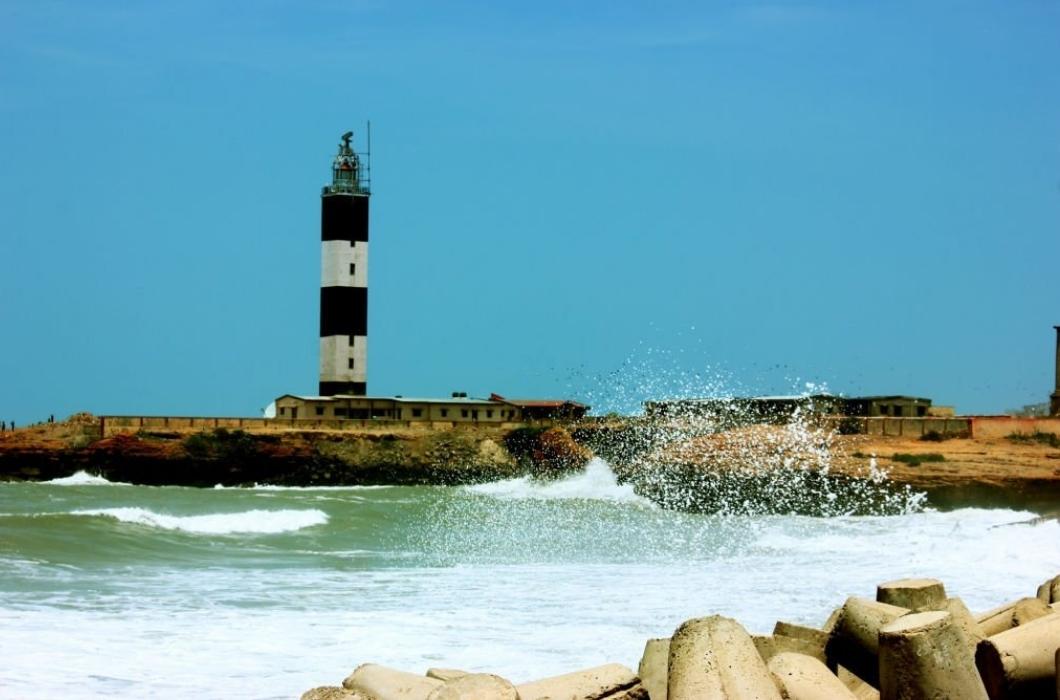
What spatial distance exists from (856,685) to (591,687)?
5.72ft

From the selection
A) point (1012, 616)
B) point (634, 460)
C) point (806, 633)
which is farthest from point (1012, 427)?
point (806, 633)

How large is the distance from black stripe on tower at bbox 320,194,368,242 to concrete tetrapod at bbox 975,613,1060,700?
43.6 metres

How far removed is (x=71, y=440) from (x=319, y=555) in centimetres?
3118

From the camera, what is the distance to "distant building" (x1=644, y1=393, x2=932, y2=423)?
3797 cm

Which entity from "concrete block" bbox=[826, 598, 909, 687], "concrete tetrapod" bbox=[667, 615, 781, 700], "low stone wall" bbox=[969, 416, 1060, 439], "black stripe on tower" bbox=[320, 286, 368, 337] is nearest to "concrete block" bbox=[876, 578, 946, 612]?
"concrete block" bbox=[826, 598, 909, 687]

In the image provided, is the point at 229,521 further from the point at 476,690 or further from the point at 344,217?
the point at 344,217

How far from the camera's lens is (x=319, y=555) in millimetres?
18500

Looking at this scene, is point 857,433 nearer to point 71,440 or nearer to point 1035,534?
point 1035,534

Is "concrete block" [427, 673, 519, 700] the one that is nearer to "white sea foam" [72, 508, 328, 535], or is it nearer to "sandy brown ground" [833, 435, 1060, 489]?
"white sea foam" [72, 508, 328, 535]

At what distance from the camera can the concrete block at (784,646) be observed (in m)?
7.20

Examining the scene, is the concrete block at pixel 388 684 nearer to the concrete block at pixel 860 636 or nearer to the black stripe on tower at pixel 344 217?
the concrete block at pixel 860 636

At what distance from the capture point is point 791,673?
636cm

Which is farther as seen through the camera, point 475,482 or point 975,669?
point 475,482

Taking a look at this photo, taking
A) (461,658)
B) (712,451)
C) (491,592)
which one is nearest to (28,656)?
(461,658)
